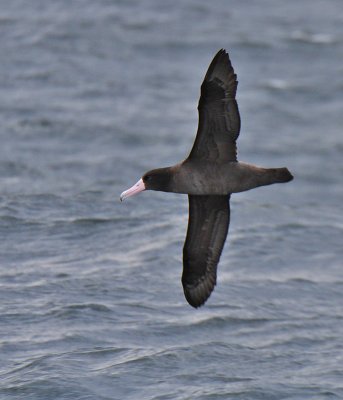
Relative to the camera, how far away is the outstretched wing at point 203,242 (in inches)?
620

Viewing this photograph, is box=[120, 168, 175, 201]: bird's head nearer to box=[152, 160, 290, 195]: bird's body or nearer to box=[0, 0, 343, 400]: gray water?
box=[152, 160, 290, 195]: bird's body

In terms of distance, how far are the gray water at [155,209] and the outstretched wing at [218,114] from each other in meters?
3.33

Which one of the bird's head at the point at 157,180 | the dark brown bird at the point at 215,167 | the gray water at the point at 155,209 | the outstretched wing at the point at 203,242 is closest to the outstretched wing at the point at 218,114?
the dark brown bird at the point at 215,167

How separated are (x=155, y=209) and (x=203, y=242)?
629cm

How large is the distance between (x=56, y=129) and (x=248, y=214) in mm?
4235

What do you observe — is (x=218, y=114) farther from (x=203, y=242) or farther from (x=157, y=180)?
(x=203, y=242)

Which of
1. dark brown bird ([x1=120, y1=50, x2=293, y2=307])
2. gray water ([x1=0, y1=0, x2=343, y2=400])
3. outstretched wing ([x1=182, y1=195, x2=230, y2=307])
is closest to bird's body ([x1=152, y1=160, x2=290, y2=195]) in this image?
dark brown bird ([x1=120, y1=50, x2=293, y2=307])

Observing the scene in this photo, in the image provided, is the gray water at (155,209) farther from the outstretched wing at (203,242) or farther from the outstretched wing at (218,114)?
the outstretched wing at (218,114)

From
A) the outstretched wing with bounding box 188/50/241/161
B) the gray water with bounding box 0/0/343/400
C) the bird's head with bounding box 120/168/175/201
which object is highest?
the outstretched wing with bounding box 188/50/241/161

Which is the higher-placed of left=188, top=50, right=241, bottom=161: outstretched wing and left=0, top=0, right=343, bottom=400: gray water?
left=188, top=50, right=241, bottom=161: outstretched wing

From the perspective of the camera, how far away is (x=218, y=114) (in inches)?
575

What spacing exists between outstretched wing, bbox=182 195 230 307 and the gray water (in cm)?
130

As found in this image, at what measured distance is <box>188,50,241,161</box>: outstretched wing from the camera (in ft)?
47.4

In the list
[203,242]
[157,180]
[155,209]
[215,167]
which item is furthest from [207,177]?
[155,209]
